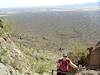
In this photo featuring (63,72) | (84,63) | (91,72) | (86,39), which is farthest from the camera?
(86,39)

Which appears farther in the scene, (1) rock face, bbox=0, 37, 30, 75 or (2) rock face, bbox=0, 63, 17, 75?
(1) rock face, bbox=0, 37, 30, 75

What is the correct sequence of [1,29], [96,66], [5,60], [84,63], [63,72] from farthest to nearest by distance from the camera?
[84,63] → [96,66] → [1,29] → [5,60] → [63,72]

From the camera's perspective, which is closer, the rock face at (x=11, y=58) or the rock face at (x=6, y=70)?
the rock face at (x=6, y=70)

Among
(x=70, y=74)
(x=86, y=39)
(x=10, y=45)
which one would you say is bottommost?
(x=70, y=74)

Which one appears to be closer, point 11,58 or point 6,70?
point 6,70

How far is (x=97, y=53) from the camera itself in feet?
54.5

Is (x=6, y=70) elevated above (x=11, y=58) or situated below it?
below

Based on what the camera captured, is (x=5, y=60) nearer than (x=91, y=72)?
Yes

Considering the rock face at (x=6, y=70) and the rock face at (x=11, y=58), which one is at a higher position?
the rock face at (x=11, y=58)

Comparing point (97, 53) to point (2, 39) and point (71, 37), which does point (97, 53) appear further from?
point (71, 37)

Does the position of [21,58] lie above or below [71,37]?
below

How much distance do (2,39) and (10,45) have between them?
45cm

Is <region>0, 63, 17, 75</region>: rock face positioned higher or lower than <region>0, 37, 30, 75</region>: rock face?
lower

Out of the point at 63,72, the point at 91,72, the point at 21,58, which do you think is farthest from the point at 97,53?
the point at 63,72
